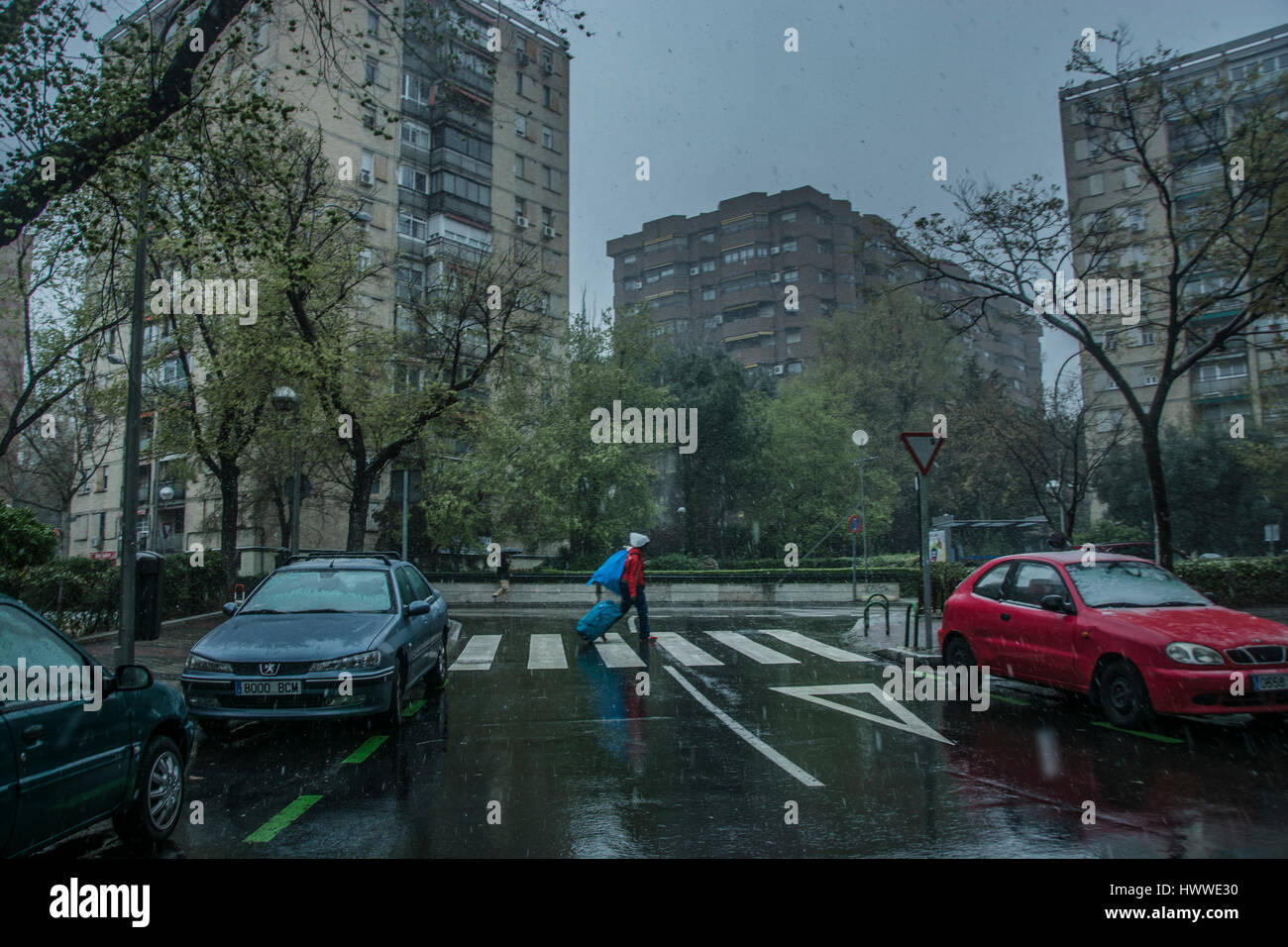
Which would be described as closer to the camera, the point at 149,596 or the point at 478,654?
the point at 149,596

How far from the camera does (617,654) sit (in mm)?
14023

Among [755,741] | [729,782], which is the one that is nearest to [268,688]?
[729,782]

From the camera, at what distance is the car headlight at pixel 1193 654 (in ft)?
24.6

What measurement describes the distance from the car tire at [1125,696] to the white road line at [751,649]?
5236 mm

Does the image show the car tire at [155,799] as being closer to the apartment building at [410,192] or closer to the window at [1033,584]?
the window at [1033,584]

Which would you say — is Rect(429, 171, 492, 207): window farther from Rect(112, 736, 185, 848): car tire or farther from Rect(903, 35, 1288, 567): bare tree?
Rect(112, 736, 185, 848): car tire

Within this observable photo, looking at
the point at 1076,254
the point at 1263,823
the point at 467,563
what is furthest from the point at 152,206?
the point at 467,563

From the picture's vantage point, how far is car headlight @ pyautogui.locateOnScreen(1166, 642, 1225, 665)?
7.50 m

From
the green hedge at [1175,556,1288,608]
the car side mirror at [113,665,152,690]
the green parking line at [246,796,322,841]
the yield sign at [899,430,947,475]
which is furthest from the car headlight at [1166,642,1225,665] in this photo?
the green hedge at [1175,556,1288,608]

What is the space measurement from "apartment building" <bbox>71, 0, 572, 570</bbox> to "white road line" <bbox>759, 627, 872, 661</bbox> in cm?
1582

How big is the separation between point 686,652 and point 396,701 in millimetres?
6889

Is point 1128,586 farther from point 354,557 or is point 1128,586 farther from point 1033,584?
point 354,557
